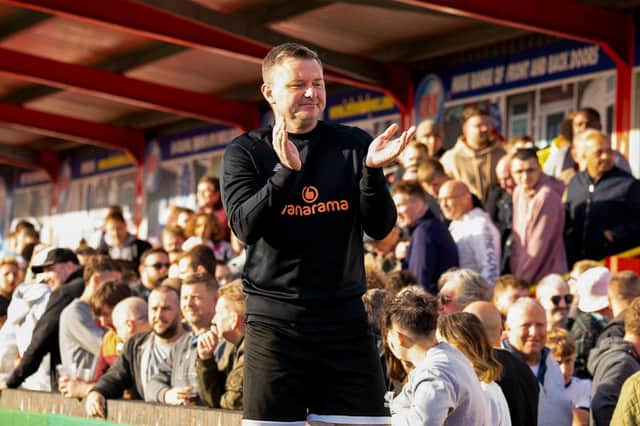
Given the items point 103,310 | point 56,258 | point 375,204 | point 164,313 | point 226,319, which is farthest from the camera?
point 56,258

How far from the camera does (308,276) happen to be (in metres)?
3.87

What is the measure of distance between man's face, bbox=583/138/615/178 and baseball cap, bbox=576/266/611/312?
198 cm

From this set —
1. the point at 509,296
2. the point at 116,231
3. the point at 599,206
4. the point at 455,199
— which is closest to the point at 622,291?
the point at 509,296

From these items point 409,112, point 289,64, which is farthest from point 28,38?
point 289,64

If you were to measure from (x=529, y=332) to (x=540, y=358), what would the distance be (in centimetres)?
16

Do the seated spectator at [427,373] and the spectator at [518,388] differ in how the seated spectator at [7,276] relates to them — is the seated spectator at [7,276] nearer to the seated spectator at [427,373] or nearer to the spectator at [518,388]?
the spectator at [518,388]

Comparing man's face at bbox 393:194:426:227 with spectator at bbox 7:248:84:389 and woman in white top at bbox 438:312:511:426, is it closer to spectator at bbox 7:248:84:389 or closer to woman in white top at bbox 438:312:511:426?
spectator at bbox 7:248:84:389

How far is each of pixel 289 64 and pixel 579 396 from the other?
356 centimetres

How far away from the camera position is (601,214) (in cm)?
988

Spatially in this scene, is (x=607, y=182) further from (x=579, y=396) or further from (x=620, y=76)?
(x=620, y=76)

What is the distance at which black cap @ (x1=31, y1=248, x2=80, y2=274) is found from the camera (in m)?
9.59

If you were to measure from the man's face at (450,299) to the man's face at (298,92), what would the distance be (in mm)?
3397

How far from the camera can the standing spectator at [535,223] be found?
945 cm

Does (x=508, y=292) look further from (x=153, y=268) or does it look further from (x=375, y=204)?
(x=375, y=204)
